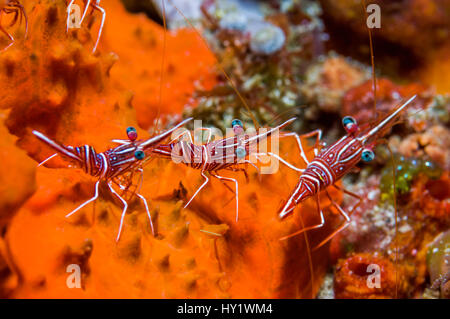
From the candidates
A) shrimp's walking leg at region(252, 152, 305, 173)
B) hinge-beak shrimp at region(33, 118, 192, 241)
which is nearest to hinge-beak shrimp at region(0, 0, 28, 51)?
hinge-beak shrimp at region(33, 118, 192, 241)

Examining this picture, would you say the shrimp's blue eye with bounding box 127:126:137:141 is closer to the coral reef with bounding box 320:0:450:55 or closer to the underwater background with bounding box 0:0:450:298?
the underwater background with bounding box 0:0:450:298

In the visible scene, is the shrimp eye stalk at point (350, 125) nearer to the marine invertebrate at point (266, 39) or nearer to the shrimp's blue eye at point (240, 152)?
the shrimp's blue eye at point (240, 152)

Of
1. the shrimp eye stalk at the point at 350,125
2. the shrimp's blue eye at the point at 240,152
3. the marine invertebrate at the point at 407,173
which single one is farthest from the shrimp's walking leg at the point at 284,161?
the marine invertebrate at the point at 407,173

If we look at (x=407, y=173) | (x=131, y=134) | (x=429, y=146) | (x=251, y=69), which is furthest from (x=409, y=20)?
(x=131, y=134)

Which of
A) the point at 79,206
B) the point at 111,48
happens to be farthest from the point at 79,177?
the point at 111,48

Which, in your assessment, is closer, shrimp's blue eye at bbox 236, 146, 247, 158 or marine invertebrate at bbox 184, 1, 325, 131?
shrimp's blue eye at bbox 236, 146, 247, 158
